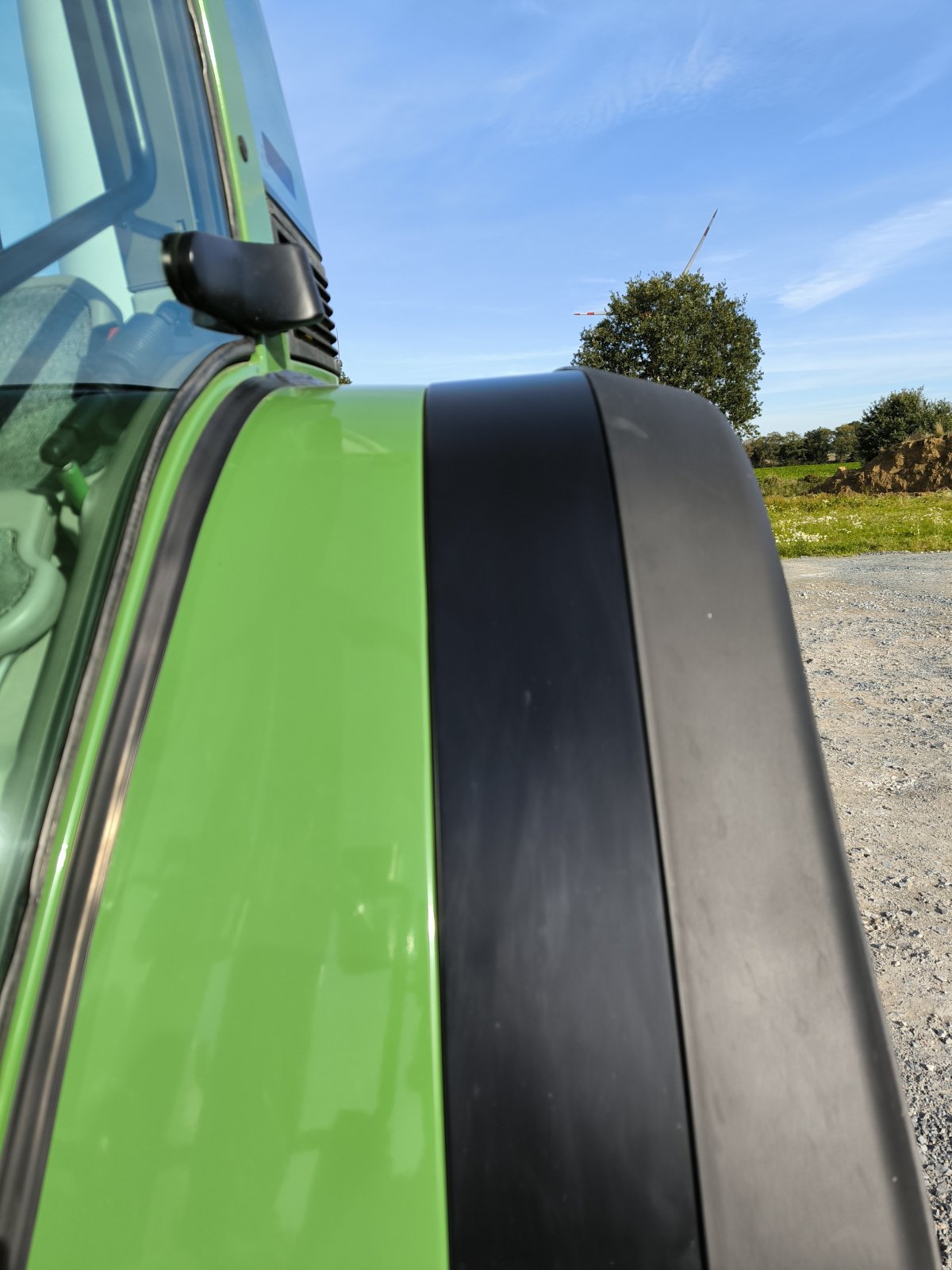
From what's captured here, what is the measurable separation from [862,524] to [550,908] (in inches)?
582

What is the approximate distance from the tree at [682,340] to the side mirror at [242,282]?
36.8 metres

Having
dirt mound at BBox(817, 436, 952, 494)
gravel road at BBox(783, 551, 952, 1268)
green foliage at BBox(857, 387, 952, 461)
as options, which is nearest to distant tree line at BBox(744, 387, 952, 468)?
green foliage at BBox(857, 387, 952, 461)

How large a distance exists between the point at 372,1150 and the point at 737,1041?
244mm

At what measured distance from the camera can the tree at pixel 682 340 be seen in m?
36.3

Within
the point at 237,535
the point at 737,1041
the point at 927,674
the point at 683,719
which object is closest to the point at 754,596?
the point at 683,719

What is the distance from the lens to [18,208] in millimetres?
902

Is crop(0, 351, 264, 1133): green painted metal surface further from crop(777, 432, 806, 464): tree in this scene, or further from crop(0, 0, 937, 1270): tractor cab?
crop(777, 432, 806, 464): tree

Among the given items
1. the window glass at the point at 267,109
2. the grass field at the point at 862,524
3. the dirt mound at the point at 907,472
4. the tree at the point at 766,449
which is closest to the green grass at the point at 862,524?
the grass field at the point at 862,524

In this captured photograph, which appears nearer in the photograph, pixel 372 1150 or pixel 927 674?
pixel 372 1150

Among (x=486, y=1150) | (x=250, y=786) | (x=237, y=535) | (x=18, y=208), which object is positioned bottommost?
(x=486, y=1150)

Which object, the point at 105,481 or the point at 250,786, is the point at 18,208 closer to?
the point at 105,481

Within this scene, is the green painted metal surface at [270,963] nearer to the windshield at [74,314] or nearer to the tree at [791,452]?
the windshield at [74,314]

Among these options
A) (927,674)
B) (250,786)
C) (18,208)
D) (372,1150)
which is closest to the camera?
(372,1150)

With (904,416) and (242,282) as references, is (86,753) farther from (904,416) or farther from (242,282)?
(904,416)
